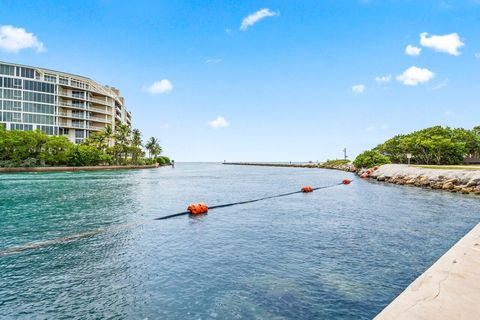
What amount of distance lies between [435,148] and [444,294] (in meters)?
97.0

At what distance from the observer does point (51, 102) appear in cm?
10075

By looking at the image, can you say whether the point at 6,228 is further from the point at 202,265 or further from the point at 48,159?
the point at 48,159

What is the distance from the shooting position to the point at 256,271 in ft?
40.8

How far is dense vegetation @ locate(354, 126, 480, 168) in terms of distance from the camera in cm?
8856

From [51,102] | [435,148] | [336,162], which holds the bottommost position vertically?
[336,162]

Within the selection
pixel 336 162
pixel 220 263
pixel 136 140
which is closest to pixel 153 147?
pixel 136 140

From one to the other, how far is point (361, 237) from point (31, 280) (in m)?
16.5

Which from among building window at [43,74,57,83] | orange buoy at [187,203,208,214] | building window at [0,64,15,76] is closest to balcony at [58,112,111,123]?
building window at [43,74,57,83]

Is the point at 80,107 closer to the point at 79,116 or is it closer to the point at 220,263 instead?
Answer: the point at 79,116

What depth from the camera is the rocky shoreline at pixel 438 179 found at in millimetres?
41575

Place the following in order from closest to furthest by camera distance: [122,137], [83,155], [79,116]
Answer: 1. [83,155]
2. [79,116]
3. [122,137]

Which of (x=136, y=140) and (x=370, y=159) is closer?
(x=370, y=159)

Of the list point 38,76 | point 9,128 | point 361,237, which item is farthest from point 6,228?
point 38,76

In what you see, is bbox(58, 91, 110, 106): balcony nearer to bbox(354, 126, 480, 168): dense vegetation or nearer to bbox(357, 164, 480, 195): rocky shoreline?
bbox(354, 126, 480, 168): dense vegetation
